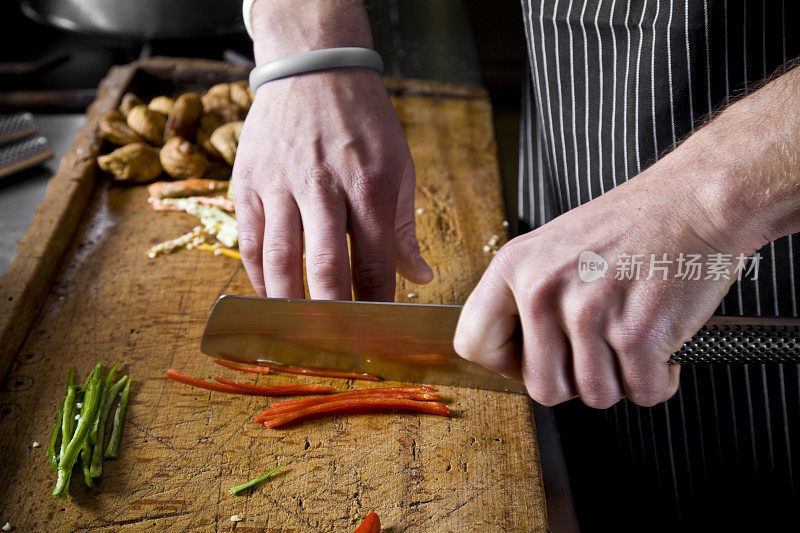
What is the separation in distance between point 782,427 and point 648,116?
654 mm

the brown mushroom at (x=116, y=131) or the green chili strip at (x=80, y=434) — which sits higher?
the green chili strip at (x=80, y=434)

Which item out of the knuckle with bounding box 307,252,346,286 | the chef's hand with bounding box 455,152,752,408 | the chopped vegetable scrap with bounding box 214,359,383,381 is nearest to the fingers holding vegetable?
the knuckle with bounding box 307,252,346,286

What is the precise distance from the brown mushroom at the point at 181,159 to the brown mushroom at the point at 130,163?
0.04 metres

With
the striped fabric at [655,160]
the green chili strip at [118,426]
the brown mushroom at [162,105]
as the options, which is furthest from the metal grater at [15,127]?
the striped fabric at [655,160]

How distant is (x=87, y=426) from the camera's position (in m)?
1.05

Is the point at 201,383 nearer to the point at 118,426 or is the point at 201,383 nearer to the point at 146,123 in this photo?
the point at 118,426

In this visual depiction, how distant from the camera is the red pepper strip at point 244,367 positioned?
1196 millimetres

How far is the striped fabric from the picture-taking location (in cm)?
109

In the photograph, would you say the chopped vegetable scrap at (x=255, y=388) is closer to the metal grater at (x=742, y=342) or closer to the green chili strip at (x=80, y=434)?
the green chili strip at (x=80, y=434)

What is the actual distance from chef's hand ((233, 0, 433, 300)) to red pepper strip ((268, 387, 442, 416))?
171 millimetres

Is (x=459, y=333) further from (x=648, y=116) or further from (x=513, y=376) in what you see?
(x=648, y=116)

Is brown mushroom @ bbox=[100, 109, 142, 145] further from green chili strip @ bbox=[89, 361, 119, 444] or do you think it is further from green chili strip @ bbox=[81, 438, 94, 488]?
green chili strip @ bbox=[81, 438, 94, 488]

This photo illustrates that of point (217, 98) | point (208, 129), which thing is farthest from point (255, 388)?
point (217, 98)

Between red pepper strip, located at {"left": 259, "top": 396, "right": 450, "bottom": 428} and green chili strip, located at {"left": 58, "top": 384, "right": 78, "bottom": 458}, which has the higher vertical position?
red pepper strip, located at {"left": 259, "top": 396, "right": 450, "bottom": 428}
